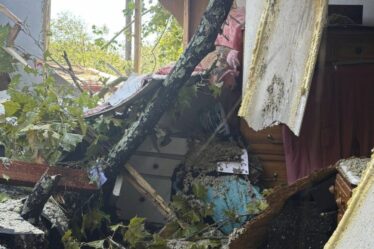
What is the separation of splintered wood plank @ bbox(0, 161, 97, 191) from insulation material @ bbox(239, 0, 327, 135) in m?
2.02

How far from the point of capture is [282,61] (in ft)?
9.78

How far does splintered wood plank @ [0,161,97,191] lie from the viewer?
14.4 ft

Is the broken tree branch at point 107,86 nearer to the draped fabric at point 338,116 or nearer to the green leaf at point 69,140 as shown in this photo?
the green leaf at point 69,140

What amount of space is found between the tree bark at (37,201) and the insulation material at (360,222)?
261 cm

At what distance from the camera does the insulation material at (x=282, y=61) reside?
9.33 ft

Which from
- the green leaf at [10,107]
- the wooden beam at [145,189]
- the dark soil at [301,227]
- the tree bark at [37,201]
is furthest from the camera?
the wooden beam at [145,189]

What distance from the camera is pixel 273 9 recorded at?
10.2ft

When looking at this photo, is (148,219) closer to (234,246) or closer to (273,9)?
(234,246)

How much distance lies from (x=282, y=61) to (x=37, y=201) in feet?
6.45

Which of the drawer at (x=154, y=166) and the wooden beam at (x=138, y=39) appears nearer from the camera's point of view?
the drawer at (x=154, y=166)

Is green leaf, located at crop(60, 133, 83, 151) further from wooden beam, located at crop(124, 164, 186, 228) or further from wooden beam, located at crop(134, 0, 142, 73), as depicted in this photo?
wooden beam, located at crop(134, 0, 142, 73)

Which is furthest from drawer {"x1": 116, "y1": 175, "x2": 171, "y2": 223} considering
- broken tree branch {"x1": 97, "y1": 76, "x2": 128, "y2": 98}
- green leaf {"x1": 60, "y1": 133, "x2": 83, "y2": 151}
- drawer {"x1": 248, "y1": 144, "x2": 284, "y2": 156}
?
broken tree branch {"x1": 97, "y1": 76, "x2": 128, "y2": 98}

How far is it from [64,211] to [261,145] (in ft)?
5.98

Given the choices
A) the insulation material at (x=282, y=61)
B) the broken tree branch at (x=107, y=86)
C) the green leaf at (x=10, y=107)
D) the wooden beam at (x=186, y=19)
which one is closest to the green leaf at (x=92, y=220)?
the green leaf at (x=10, y=107)
